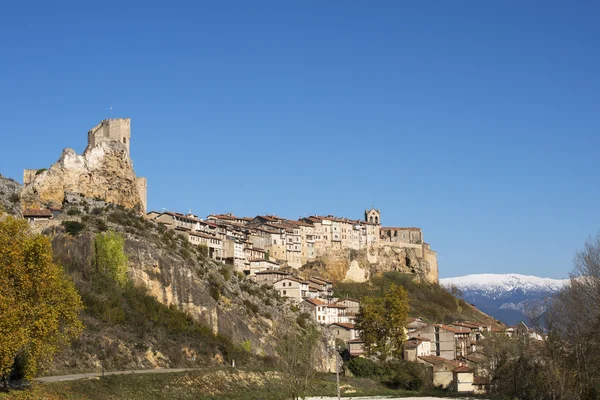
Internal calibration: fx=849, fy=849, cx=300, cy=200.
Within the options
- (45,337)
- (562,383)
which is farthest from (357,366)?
(45,337)

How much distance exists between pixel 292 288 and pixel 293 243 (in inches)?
1130

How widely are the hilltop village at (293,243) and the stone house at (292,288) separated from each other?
0.49ft

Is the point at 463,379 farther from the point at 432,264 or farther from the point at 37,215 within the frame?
the point at 432,264

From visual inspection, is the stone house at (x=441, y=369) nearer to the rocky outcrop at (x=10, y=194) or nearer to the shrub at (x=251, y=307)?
the shrub at (x=251, y=307)

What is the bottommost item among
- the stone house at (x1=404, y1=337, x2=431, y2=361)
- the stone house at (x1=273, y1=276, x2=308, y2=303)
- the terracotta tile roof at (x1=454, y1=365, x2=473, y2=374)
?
the terracotta tile roof at (x1=454, y1=365, x2=473, y2=374)

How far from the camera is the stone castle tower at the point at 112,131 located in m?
101

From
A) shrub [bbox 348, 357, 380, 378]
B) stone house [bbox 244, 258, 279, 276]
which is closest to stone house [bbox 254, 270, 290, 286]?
stone house [bbox 244, 258, 279, 276]

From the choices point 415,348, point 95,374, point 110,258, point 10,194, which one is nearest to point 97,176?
point 10,194

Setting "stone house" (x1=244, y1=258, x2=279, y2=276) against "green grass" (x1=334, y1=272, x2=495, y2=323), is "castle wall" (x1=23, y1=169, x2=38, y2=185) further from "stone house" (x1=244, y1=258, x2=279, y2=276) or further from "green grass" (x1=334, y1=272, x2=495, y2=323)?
"green grass" (x1=334, y1=272, x2=495, y2=323)

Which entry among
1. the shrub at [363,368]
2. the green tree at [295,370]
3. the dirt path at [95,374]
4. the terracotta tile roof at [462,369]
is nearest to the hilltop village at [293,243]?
the terracotta tile roof at [462,369]

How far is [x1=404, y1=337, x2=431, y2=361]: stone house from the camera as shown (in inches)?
3767

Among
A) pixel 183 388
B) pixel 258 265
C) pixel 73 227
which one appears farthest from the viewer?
pixel 258 265

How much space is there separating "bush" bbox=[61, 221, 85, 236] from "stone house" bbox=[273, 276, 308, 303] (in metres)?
44.0

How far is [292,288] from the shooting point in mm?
117562
